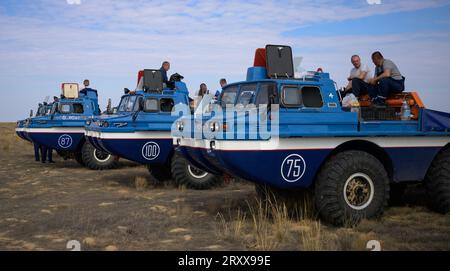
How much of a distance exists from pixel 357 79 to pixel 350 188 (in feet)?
7.04

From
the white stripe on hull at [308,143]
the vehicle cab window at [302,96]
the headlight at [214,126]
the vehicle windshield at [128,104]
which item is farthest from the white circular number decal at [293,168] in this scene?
the vehicle windshield at [128,104]

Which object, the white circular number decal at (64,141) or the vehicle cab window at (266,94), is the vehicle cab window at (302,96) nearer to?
the vehicle cab window at (266,94)

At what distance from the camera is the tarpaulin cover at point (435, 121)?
7.07 meters

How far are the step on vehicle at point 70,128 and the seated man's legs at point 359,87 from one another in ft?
27.1

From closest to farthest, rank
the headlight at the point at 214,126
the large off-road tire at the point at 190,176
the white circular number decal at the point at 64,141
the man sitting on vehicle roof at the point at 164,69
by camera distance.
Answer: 1. the headlight at the point at 214,126
2. the large off-road tire at the point at 190,176
3. the man sitting on vehicle roof at the point at 164,69
4. the white circular number decal at the point at 64,141

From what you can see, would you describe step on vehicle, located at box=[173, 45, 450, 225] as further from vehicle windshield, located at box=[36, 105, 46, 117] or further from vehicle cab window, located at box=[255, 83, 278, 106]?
vehicle windshield, located at box=[36, 105, 46, 117]

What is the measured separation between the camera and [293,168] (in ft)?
20.6

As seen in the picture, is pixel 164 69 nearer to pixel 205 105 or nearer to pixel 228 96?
pixel 205 105

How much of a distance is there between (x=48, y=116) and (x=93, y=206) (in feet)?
25.2

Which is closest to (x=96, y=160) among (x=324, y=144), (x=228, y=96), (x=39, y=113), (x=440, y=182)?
(x=39, y=113)

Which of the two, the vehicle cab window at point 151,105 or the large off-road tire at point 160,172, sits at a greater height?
the vehicle cab window at point 151,105

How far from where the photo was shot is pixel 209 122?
21.0ft

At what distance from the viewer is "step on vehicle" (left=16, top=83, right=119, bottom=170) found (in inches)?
562
